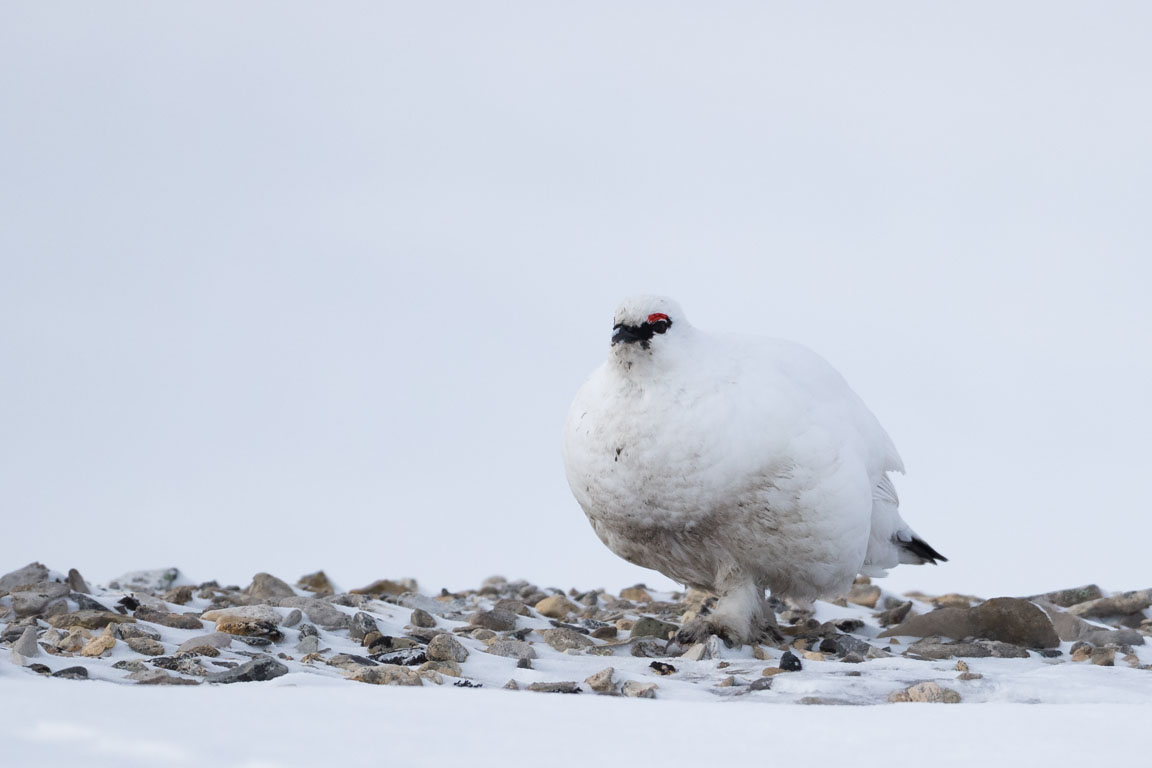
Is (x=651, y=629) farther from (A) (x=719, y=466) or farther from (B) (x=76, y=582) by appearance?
(B) (x=76, y=582)

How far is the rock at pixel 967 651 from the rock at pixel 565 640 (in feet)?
5.54

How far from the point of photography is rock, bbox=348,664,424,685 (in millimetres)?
4875

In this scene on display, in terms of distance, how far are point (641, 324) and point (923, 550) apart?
2820 millimetres

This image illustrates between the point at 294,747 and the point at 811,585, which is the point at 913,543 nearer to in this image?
the point at 811,585

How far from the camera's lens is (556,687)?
5.03 m

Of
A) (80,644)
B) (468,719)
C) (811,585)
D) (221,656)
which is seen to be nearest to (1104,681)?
(811,585)

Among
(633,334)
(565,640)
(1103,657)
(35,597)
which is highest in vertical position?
(633,334)

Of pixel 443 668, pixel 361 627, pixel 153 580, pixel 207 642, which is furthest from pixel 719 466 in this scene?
pixel 153 580

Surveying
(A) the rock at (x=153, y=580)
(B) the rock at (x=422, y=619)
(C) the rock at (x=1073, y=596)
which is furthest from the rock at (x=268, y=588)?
(C) the rock at (x=1073, y=596)

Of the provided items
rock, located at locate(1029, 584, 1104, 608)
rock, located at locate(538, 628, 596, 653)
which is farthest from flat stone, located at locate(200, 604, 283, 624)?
rock, located at locate(1029, 584, 1104, 608)

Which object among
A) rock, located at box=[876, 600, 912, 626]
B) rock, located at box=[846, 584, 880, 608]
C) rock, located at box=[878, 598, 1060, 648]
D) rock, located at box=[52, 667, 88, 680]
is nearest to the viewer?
rock, located at box=[52, 667, 88, 680]

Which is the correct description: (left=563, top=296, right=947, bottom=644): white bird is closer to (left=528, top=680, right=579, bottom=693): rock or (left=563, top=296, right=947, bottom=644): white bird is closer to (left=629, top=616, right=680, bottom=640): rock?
(left=629, top=616, right=680, bottom=640): rock

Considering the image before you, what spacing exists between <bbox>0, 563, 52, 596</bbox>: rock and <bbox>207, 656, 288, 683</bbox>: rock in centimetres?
272

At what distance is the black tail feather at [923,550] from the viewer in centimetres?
792
